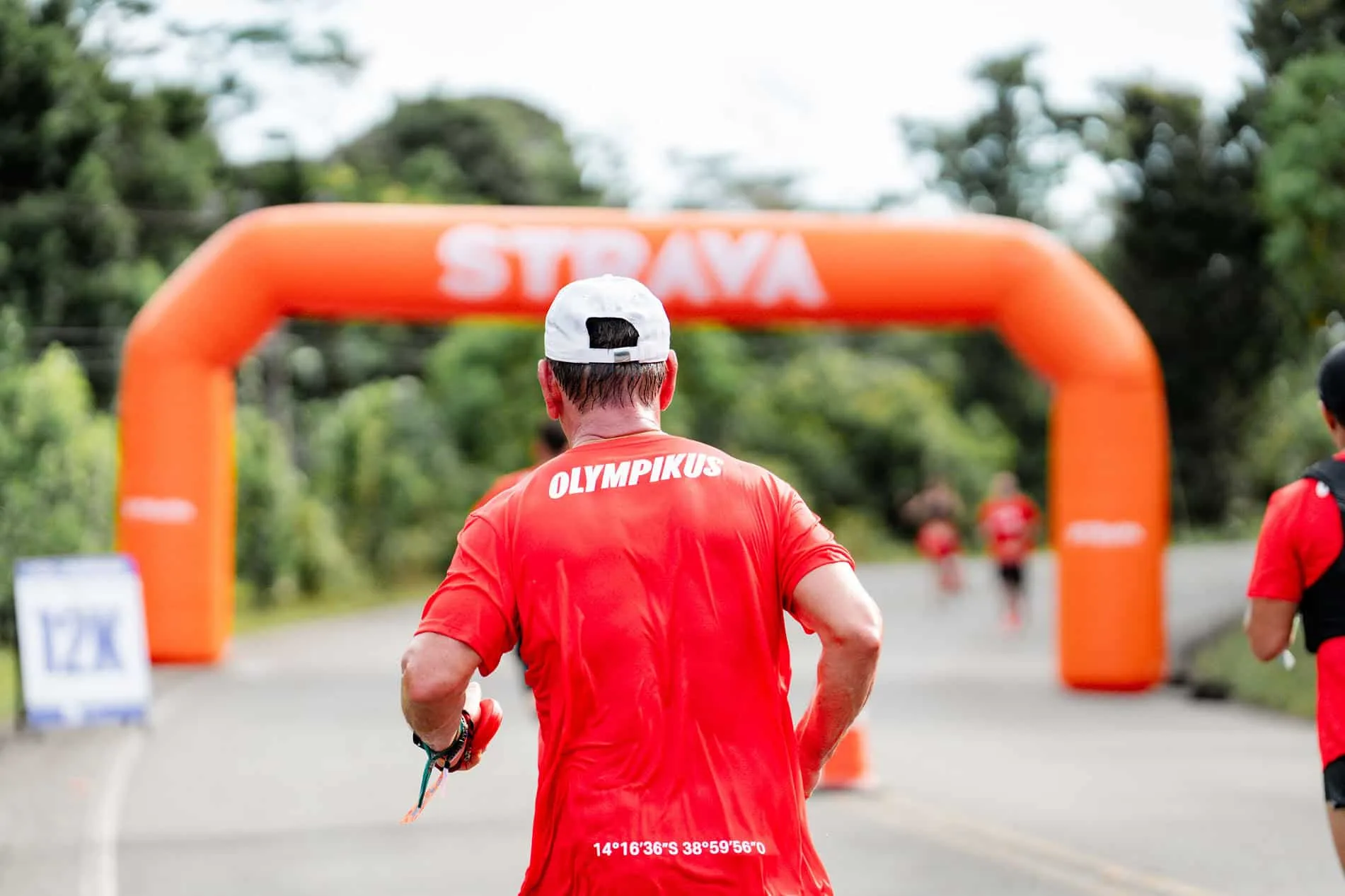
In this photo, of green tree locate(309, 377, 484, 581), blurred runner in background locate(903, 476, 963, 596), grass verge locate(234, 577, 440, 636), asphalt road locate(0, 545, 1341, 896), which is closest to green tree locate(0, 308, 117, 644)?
asphalt road locate(0, 545, 1341, 896)

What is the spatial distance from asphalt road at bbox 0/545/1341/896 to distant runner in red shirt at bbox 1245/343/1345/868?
10.1 feet

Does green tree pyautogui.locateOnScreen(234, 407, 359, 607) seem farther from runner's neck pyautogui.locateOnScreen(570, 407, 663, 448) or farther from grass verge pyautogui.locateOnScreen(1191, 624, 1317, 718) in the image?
runner's neck pyautogui.locateOnScreen(570, 407, 663, 448)

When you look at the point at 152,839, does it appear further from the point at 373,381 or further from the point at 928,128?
the point at 928,128

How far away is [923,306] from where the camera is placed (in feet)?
50.1

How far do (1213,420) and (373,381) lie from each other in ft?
68.1

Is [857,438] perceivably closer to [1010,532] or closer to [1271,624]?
[1010,532]

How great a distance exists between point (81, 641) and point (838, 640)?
10.1 metres

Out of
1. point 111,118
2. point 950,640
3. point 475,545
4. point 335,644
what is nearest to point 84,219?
point 111,118

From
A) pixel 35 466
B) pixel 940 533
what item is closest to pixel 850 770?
pixel 35 466

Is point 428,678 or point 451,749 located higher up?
point 428,678

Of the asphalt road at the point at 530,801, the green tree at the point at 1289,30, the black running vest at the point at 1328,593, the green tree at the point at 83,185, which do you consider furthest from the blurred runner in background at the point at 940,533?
the black running vest at the point at 1328,593

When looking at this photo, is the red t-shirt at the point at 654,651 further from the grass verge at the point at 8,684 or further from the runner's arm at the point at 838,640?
the grass verge at the point at 8,684

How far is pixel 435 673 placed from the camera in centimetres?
279

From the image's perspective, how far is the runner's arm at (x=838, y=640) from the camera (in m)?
2.79
